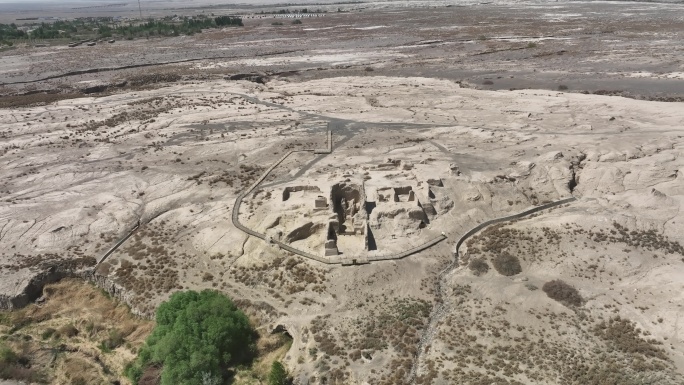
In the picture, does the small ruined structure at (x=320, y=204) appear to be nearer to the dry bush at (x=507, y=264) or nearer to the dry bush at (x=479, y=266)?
the dry bush at (x=479, y=266)

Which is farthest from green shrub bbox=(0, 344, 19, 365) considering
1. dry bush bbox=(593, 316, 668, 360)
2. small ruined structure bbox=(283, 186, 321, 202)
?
dry bush bbox=(593, 316, 668, 360)

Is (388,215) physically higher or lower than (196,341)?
higher

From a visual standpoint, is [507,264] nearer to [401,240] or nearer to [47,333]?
[401,240]

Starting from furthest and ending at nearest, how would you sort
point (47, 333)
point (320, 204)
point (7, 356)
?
point (320, 204) → point (47, 333) → point (7, 356)

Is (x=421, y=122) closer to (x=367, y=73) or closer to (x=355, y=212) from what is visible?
(x=355, y=212)

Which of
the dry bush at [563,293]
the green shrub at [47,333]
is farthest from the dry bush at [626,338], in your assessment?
the green shrub at [47,333]

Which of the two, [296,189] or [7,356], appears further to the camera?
[296,189]

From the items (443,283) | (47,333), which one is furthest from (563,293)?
(47,333)
